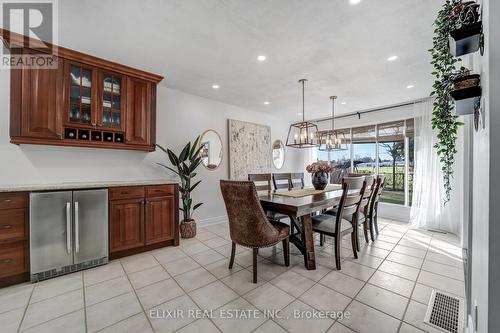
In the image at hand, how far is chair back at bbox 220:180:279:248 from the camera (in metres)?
1.98

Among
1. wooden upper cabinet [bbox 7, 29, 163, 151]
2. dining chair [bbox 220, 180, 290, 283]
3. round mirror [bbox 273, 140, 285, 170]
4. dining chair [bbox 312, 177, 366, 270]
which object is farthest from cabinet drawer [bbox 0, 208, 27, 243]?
round mirror [bbox 273, 140, 285, 170]

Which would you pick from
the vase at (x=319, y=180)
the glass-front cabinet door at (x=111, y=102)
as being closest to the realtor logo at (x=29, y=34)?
the glass-front cabinet door at (x=111, y=102)

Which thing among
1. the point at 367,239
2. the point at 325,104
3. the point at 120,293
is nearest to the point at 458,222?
the point at 367,239

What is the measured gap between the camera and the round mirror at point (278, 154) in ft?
18.5

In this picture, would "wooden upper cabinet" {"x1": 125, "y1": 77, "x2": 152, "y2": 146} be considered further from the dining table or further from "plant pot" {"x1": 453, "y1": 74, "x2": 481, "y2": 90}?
"plant pot" {"x1": 453, "y1": 74, "x2": 481, "y2": 90}

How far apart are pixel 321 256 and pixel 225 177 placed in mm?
2484

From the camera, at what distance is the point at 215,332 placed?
1.47 meters

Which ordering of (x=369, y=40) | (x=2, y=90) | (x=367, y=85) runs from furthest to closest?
(x=367, y=85) < (x=2, y=90) < (x=369, y=40)

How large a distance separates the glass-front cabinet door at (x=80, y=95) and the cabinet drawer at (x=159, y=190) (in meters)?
1.12

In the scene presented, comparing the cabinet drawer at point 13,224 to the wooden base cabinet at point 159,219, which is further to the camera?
the wooden base cabinet at point 159,219

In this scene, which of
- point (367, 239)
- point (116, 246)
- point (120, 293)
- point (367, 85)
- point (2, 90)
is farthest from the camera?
point (367, 85)

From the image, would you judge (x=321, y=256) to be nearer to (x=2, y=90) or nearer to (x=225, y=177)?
(x=225, y=177)

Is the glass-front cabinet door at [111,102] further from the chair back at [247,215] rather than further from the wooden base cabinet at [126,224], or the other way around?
the chair back at [247,215]

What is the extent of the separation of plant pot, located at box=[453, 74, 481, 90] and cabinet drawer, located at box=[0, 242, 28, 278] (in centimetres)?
374
